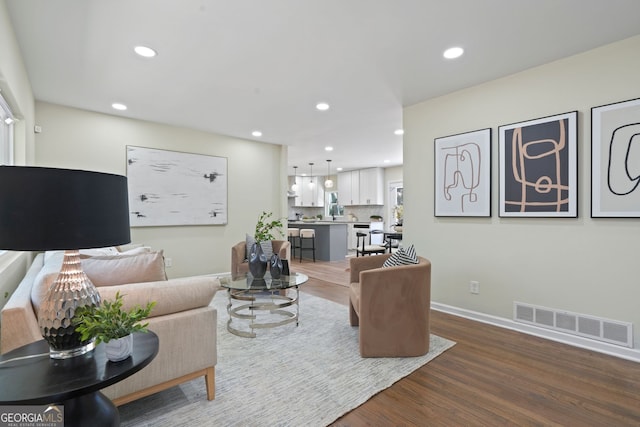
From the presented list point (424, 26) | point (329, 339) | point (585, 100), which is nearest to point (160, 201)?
point (329, 339)

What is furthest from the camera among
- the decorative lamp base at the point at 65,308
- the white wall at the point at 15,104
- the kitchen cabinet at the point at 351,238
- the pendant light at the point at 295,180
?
the pendant light at the point at 295,180

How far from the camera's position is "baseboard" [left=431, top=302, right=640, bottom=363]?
248cm

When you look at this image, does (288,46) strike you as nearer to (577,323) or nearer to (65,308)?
(65,308)

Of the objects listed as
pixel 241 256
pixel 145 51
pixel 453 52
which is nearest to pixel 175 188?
pixel 241 256

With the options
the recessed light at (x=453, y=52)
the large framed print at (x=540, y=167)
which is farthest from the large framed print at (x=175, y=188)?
the large framed print at (x=540, y=167)

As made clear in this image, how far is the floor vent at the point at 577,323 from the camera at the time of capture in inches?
98.2

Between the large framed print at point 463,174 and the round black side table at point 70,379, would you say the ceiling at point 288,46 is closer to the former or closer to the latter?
the large framed print at point 463,174

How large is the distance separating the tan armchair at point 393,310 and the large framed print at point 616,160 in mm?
1591

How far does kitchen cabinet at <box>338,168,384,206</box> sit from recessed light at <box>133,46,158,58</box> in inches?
281

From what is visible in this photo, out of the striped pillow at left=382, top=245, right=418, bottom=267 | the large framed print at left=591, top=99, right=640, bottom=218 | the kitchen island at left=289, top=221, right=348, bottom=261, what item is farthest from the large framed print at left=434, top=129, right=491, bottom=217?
the kitchen island at left=289, top=221, right=348, bottom=261

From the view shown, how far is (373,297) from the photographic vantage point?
246 cm

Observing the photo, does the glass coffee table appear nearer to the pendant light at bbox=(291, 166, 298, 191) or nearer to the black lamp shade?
the black lamp shade

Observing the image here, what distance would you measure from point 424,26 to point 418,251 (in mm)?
2483

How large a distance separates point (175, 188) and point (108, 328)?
4.15 metres
